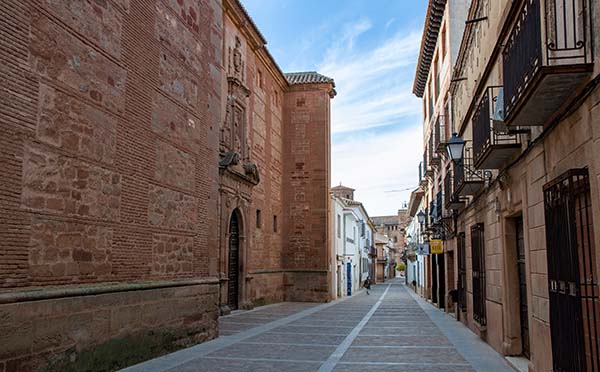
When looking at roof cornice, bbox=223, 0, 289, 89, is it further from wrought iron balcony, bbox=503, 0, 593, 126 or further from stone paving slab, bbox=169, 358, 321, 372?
wrought iron balcony, bbox=503, 0, 593, 126

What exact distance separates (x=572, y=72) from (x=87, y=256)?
583 centimetres

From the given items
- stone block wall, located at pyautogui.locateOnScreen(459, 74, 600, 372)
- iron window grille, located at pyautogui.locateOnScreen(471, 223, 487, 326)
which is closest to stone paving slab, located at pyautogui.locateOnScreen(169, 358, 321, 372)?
stone block wall, located at pyautogui.locateOnScreen(459, 74, 600, 372)

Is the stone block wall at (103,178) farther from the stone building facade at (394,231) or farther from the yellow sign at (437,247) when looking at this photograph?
the stone building facade at (394,231)

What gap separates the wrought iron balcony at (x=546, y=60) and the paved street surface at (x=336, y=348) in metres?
4.14

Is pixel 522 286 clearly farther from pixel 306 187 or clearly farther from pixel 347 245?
pixel 347 245

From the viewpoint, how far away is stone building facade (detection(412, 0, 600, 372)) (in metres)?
4.56

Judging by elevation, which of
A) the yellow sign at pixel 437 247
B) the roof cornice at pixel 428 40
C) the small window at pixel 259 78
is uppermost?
the roof cornice at pixel 428 40

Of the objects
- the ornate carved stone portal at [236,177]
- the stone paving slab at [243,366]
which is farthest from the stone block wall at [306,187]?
the stone paving slab at [243,366]

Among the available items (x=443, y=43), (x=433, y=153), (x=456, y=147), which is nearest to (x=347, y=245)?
(x=433, y=153)

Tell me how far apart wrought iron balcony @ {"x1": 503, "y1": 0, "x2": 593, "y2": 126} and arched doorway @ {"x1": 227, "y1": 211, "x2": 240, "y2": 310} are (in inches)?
512

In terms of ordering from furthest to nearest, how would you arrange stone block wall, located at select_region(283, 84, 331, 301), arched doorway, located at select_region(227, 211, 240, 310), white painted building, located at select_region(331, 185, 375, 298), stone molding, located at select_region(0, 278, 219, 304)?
1. white painted building, located at select_region(331, 185, 375, 298)
2. stone block wall, located at select_region(283, 84, 331, 301)
3. arched doorway, located at select_region(227, 211, 240, 310)
4. stone molding, located at select_region(0, 278, 219, 304)

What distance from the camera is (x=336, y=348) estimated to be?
33.7 feet

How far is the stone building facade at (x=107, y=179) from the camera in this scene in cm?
602

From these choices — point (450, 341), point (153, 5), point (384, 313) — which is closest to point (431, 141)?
point (384, 313)
